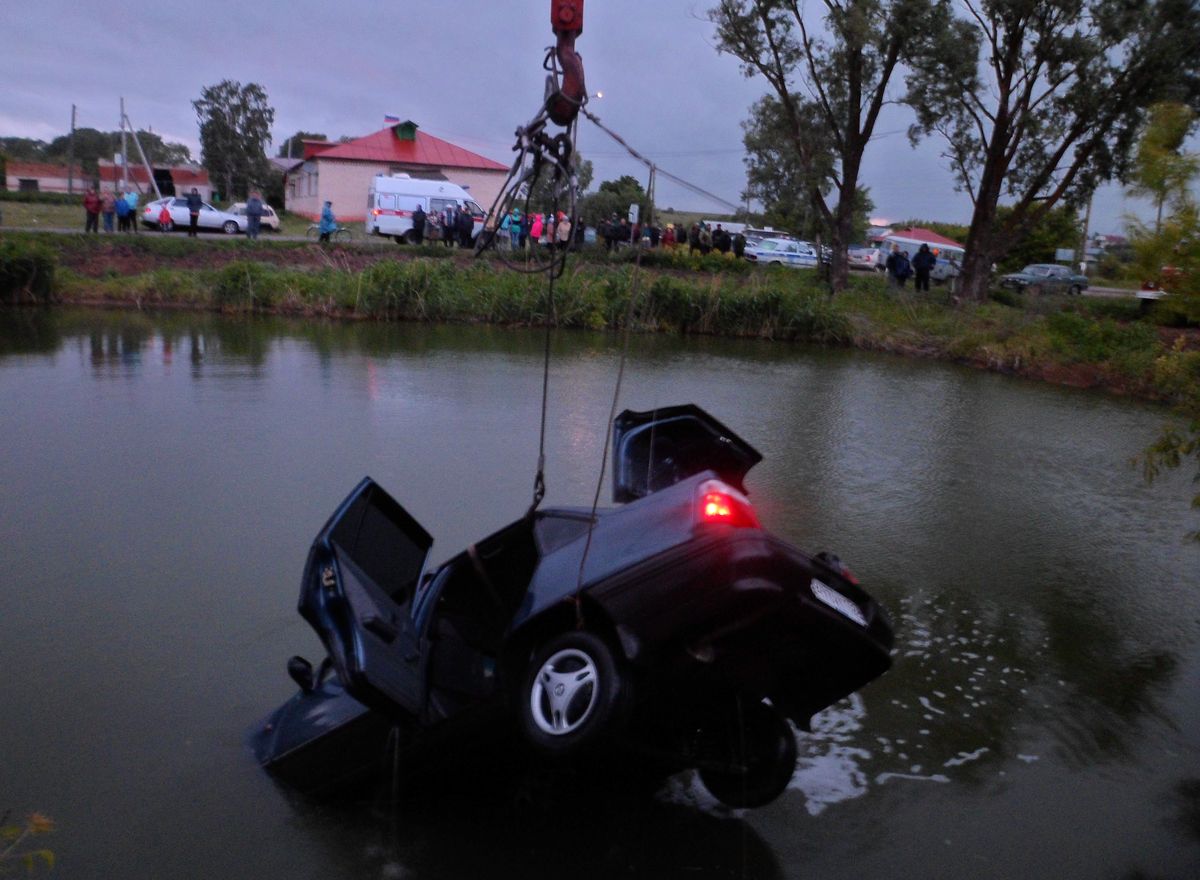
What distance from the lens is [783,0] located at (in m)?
30.8

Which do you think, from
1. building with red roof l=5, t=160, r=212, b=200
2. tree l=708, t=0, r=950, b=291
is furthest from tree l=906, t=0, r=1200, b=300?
building with red roof l=5, t=160, r=212, b=200

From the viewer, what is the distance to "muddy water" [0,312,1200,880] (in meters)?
4.72

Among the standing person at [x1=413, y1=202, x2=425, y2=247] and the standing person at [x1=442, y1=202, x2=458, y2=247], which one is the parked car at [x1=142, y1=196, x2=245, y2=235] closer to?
the standing person at [x1=413, y1=202, x2=425, y2=247]

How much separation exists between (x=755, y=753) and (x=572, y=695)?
99 cm

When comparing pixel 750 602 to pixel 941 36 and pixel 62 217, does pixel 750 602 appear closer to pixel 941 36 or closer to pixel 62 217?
pixel 941 36

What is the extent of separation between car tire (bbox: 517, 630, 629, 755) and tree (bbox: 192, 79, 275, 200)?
67336 millimetres

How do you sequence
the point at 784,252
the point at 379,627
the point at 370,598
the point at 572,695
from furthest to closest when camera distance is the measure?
the point at 784,252, the point at 370,598, the point at 379,627, the point at 572,695

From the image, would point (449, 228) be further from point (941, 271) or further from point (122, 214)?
point (941, 271)

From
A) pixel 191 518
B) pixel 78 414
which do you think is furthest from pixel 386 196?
pixel 191 518

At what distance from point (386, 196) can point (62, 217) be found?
1615 centimetres

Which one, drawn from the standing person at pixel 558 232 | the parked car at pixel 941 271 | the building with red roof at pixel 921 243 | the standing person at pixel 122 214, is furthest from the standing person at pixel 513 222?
the building with red roof at pixel 921 243

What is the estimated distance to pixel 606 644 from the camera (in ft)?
12.9

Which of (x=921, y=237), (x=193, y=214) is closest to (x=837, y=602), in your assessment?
(x=193, y=214)

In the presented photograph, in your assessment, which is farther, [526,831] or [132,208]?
[132,208]
